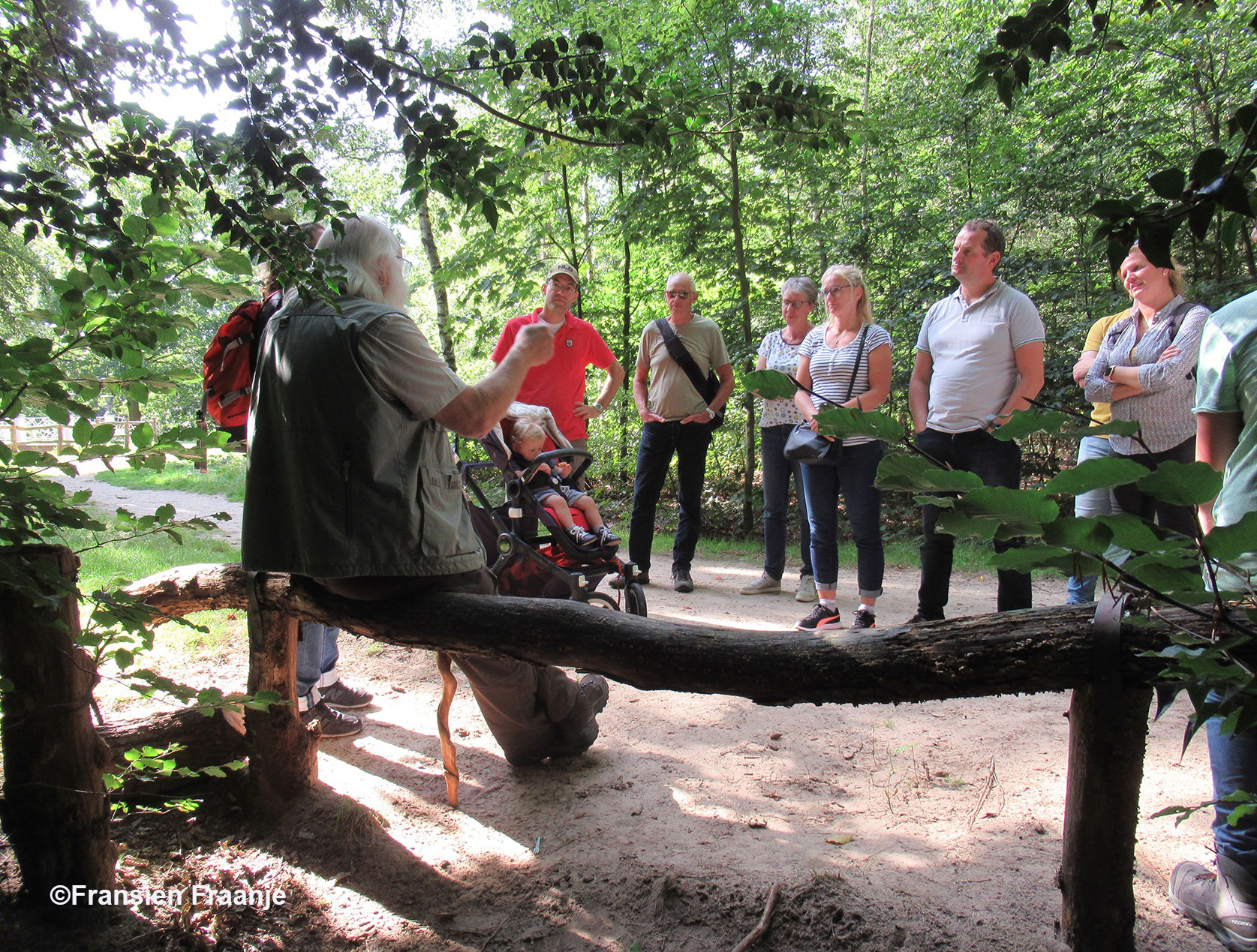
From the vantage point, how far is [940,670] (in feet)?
5.95

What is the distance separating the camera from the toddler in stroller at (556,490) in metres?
4.58

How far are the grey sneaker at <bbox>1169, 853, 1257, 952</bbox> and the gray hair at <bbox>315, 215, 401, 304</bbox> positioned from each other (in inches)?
114

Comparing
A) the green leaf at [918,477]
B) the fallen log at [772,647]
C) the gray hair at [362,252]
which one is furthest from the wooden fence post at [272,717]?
the green leaf at [918,477]

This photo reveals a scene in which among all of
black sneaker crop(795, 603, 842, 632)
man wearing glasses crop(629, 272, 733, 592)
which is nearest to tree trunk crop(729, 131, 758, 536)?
man wearing glasses crop(629, 272, 733, 592)

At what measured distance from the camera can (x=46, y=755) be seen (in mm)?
2322

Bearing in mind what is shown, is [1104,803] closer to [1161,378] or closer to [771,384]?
[771,384]

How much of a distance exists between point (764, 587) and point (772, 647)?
4.09 meters

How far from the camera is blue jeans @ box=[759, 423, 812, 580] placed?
5762mm

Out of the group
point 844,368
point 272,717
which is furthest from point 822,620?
point 272,717

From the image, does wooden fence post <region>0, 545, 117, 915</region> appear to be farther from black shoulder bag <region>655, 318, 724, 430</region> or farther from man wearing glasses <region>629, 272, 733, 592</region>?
black shoulder bag <region>655, 318, 724, 430</region>

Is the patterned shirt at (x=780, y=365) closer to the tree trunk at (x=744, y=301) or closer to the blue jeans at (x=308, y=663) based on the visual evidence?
the tree trunk at (x=744, y=301)

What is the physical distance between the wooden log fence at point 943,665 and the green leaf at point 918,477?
2.65 feet

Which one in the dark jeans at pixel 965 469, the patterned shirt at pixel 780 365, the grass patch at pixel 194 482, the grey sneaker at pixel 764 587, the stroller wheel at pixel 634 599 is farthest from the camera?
the grass patch at pixel 194 482

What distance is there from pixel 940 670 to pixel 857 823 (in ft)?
4.08
